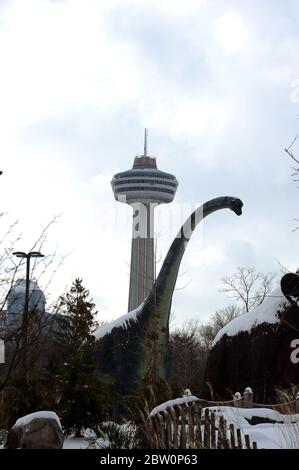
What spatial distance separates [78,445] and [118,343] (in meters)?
6.47

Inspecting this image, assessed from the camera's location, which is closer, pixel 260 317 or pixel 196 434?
pixel 196 434

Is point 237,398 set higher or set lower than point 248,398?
higher

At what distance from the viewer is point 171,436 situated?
9180 mm

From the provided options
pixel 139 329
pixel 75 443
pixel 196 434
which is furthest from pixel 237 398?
pixel 139 329

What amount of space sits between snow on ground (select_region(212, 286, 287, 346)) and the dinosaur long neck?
14.6 feet

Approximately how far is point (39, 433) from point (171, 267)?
34.5 feet

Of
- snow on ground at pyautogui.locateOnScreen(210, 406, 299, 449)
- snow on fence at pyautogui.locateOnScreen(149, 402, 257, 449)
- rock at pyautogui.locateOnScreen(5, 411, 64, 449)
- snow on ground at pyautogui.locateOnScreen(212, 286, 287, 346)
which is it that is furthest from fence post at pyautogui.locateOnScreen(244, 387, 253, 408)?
snow on fence at pyautogui.locateOnScreen(149, 402, 257, 449)

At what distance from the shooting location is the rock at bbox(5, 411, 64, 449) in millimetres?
11734

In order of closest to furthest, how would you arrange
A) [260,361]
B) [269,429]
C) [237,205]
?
[269,429], [260,361], [237,205]

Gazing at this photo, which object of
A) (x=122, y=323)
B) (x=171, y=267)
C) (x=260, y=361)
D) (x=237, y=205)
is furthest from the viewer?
(x=122, y=323)

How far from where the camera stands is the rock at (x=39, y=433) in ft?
38.5

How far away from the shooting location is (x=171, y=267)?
71.9 feet

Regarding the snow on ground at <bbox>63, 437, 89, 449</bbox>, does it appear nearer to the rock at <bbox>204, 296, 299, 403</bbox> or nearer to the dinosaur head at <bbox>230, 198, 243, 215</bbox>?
the rock at <bbox>204, 296, 299, 403</bbox>

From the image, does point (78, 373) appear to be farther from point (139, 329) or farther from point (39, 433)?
point (39, 433)
